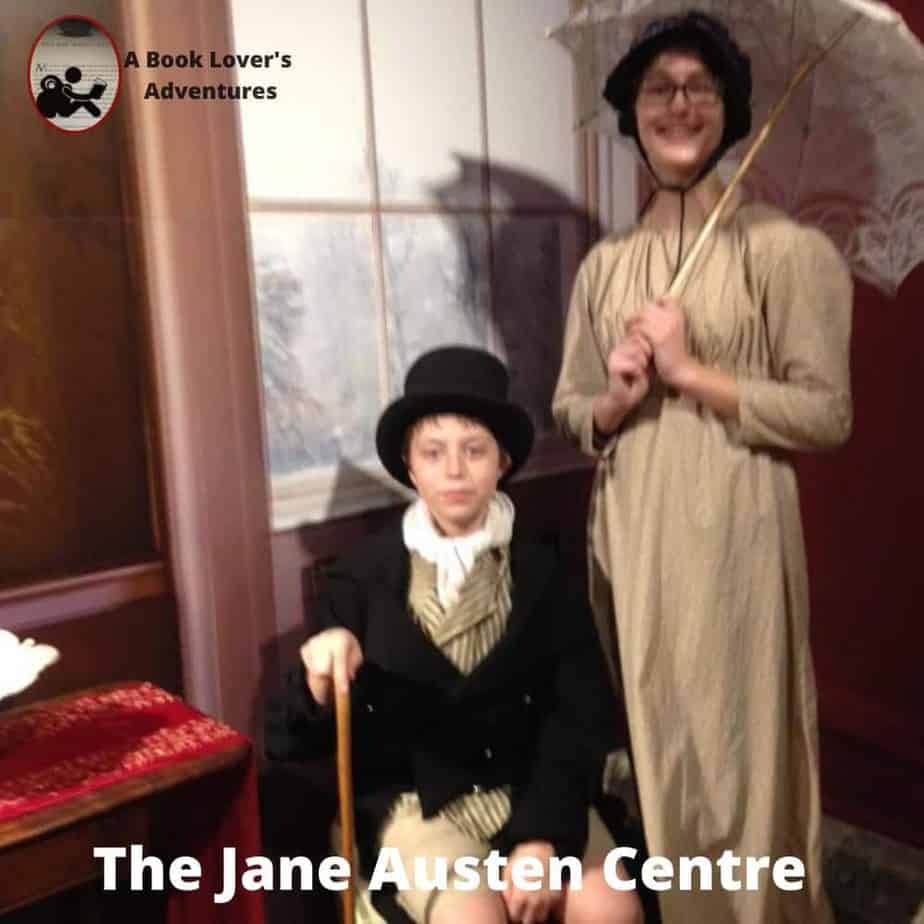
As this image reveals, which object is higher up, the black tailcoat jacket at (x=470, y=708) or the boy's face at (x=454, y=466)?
the boy's face at (x=454, y=466)

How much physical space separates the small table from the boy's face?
0.37 m

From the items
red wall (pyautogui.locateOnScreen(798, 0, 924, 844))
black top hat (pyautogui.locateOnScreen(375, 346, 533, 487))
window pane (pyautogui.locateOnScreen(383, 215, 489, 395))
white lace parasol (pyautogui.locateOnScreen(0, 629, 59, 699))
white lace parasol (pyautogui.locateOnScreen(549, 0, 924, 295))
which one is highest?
white lace parasol (pyautogui.locateOnScreen(549, 0, 924, 295))

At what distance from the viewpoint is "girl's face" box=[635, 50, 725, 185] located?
4.14ft

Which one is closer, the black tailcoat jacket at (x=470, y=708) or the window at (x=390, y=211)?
the black tailcoat jacket at (x=470, y=708)

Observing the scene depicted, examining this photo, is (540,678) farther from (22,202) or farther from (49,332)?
(22,202)

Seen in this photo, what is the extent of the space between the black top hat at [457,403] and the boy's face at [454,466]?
0.02 m

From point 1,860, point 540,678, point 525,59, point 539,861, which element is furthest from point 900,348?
point 1,860

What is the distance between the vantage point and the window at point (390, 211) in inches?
57.3

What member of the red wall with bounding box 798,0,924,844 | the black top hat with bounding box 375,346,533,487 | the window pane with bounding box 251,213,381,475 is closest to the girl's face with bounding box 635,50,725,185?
the black top hat with bounding box 375,346,533,487

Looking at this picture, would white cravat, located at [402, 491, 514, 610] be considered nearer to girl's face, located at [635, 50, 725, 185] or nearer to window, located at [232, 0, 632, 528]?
window, located at [232, 0, 632, 528]

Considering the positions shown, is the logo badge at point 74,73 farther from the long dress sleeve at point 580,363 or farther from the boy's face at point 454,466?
the long dress sleeve at point 580,363

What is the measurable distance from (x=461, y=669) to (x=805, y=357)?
59 cm

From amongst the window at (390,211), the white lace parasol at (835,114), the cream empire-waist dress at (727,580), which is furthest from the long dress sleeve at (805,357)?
the window at (390,211)

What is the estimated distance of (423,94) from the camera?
1.62 metres
